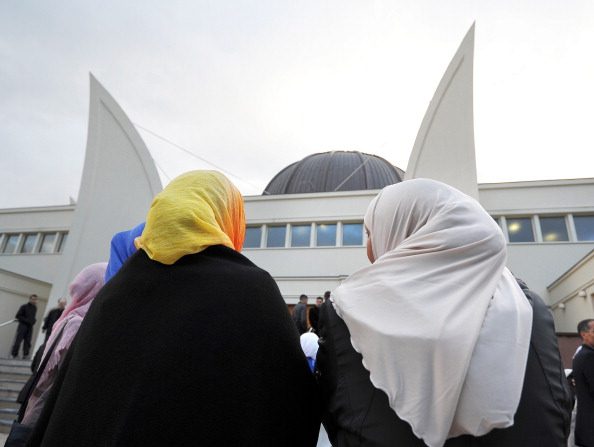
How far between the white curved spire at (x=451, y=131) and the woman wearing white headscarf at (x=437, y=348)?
47.4ft

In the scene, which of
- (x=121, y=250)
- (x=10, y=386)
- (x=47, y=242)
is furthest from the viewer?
(x=47, y=242)

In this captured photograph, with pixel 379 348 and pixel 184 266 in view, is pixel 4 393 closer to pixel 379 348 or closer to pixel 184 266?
pixel 184 266

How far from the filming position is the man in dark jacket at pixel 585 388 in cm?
368

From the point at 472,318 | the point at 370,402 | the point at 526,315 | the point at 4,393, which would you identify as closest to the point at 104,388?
the point at 370,402

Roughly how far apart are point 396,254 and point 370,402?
461 millimetres

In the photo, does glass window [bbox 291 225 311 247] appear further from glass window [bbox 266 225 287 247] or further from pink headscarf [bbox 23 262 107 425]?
pink headscarf [bbox 23 262 107 425]

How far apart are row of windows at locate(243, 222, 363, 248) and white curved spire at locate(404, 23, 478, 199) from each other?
139 inches

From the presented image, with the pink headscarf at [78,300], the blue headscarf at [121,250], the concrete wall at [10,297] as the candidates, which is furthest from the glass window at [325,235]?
the blue headscarf at [121,250]

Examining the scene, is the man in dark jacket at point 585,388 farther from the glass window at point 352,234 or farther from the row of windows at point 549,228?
the row of windows at point 549,228

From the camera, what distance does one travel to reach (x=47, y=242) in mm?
19031

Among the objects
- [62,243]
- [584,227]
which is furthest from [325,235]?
[62,243]

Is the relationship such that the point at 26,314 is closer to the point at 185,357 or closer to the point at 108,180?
the point at 108,180

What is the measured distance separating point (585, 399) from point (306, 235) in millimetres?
12431

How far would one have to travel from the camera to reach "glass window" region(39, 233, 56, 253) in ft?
61.6
